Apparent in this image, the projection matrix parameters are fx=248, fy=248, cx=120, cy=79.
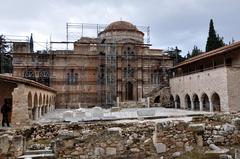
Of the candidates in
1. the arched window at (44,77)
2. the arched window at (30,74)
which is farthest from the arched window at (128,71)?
the arched window at (30,74)

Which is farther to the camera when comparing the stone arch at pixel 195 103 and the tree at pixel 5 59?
the tree at pixel 5 59

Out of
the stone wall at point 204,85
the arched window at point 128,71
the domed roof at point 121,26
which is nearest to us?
the stone wall at point 204,85

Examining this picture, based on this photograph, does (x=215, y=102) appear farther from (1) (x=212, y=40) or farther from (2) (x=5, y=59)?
(2) (x=5, y=59)

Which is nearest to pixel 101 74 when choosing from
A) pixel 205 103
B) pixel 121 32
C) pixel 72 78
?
pixel 72 78

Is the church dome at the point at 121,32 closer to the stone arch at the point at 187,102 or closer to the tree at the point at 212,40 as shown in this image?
the tree at the point at 212,40

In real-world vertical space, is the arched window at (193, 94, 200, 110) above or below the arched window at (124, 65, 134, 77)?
below

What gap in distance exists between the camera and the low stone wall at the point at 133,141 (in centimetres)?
750

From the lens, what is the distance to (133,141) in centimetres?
782

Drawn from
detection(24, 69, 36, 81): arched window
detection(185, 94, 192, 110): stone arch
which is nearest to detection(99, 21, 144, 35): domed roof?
detection(24, 69, 36, 81): arched window

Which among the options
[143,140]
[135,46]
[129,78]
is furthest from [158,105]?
[143,140]

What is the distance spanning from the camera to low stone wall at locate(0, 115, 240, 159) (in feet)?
24.6

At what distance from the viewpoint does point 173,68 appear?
114 ft

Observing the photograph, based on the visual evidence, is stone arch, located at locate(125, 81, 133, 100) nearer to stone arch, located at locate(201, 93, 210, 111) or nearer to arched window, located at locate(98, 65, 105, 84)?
arched window, located at locate(98, 65, 105, 84)

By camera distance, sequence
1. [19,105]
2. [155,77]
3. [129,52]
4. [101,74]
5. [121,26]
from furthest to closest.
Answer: [121,26], [155,77], [129,52], [101,74], [19,105]
